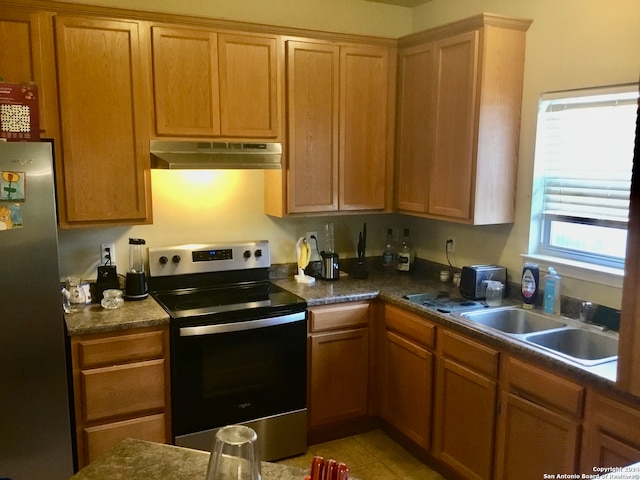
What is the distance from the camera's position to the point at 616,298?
8.52ft

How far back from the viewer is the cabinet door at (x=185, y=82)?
2895 millimetres

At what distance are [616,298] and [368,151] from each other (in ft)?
5.34

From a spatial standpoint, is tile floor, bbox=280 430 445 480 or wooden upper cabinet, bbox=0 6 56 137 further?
tile floor, bbox=280 430 445 480

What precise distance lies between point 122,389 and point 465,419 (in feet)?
5.46

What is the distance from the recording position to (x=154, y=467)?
1.33 meters

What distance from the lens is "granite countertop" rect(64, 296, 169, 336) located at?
2588 mm

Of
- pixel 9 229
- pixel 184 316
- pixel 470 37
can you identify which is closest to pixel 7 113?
pixel 9 229

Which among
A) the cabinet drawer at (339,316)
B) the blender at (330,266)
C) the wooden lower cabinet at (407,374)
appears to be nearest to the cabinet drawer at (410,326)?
the wooden lower cabinet at (407,374)

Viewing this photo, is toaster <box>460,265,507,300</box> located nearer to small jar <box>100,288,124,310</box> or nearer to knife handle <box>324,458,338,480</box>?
small jar <box>100,288,124,310</box>

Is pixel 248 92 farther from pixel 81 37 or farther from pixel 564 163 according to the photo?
pixel 564 163

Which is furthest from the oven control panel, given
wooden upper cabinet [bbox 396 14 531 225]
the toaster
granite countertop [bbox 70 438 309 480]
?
granite countertop [bbox 70 438 309 480]

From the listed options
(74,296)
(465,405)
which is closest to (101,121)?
(74,296)

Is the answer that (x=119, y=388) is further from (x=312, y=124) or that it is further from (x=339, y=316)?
(x=312, y=124)

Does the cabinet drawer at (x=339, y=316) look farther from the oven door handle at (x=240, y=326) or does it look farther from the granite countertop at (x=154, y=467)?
the granite countertop at (x=154, y=467)
